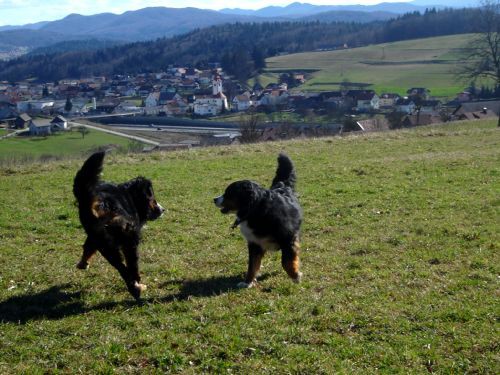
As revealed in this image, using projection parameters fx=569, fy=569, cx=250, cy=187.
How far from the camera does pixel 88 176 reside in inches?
254

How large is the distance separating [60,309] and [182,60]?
156 m

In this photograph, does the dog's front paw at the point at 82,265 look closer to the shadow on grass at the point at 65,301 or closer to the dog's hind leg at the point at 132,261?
the shadow on grass at the point at 65,301

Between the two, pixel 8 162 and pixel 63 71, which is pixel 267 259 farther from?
pixel 63 71

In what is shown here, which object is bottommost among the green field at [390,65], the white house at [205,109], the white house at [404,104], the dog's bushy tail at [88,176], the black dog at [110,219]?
the white house at [205,109]

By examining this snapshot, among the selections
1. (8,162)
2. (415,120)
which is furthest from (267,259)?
(415,120)

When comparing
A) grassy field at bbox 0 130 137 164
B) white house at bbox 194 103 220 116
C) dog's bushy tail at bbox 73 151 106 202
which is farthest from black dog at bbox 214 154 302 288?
white house at bbox 194 103 220 116

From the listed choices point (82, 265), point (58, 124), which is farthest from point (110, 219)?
point (58, 124)

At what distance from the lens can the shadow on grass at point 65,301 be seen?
20.7 ft

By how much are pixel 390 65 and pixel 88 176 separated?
102 metres

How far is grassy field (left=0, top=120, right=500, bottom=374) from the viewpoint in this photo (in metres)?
5.23

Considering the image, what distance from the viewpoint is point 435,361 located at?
16.8 feet

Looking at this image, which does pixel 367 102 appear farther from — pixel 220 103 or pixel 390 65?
pixel 390 65

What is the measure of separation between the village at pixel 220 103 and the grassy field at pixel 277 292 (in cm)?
2636

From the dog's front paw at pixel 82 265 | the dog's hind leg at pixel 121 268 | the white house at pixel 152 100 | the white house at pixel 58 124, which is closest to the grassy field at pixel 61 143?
the white house at pixel 58 124
